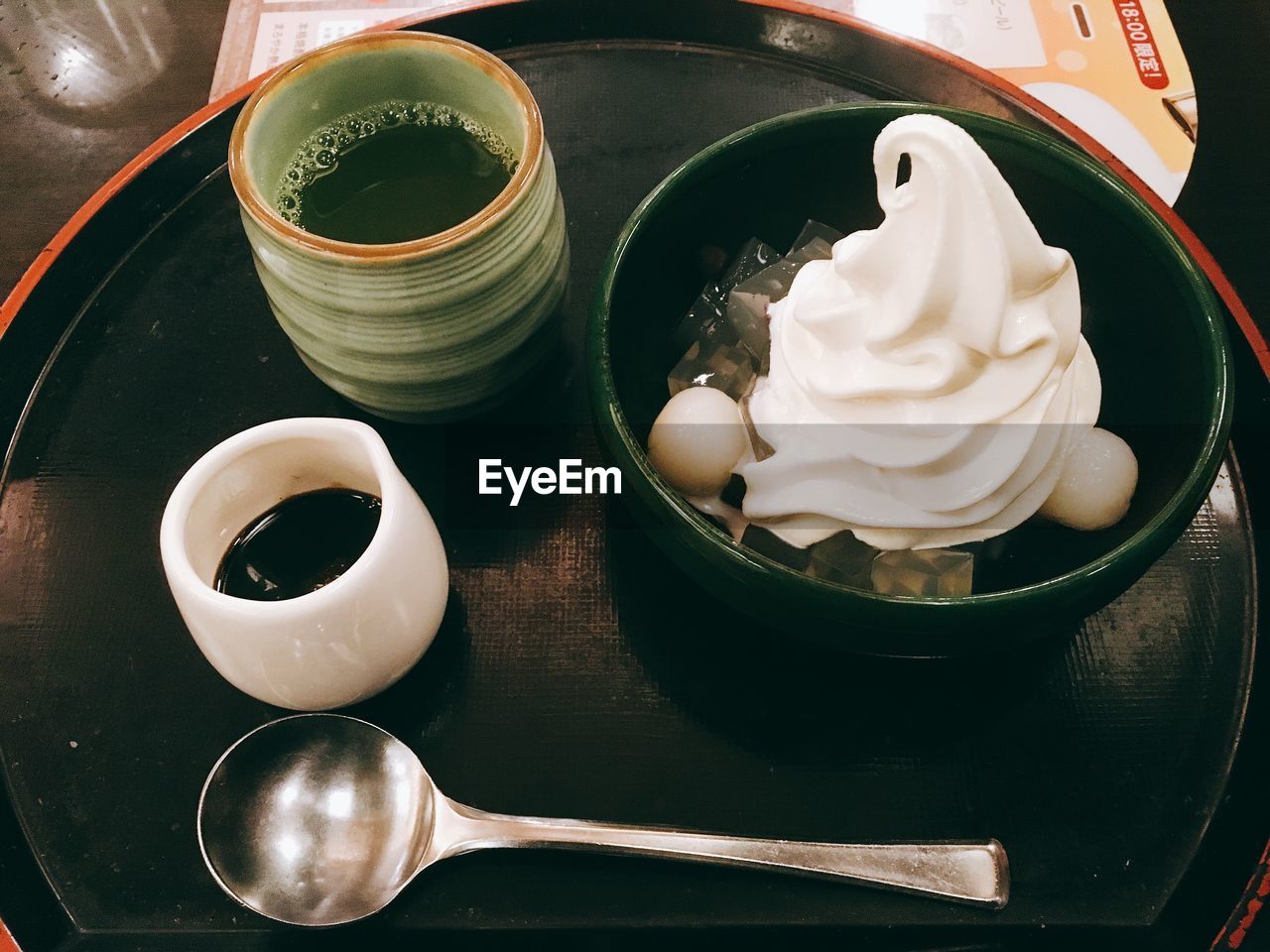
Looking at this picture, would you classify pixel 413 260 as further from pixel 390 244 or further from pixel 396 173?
pixel 396 173

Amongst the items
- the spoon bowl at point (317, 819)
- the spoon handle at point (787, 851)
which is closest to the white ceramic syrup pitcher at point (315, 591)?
the spoon bowl at point (317, 819)

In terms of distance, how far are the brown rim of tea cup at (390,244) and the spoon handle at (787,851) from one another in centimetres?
44

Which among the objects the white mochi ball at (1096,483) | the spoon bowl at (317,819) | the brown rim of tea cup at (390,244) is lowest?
the spoon bowl at (317,819)

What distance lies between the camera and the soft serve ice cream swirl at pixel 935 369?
0.71 m

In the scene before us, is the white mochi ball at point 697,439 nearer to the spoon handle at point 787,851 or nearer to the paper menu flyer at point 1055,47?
the spoon handle at point 787,851

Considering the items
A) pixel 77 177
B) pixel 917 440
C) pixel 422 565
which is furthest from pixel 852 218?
pixel 77 177

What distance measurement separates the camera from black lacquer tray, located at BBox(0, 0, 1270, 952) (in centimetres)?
70

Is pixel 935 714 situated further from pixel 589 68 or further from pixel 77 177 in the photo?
pixel 77 177

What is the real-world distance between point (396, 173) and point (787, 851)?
694 mm

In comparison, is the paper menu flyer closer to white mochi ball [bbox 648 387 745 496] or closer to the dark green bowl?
the dark green bowl

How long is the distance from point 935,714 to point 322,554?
54 cm

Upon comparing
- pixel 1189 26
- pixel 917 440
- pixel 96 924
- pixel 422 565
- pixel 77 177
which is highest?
pixel 1189 26

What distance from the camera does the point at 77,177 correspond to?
1.33m

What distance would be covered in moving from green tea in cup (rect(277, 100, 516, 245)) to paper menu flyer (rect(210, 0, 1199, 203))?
693mm
